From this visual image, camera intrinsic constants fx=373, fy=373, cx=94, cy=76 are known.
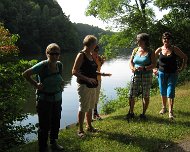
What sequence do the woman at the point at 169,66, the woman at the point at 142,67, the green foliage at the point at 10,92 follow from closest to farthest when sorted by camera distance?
the woman at the point at 142,67 → the woman at the point at 169,66 → the green foliage at the point at 10,92

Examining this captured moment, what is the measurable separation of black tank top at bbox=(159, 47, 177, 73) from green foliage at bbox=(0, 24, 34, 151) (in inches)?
164

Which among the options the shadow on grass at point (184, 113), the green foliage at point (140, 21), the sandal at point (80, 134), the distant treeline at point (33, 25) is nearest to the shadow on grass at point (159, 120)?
the shadow on grass at point (184, 113)

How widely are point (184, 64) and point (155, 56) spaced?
0.97 m

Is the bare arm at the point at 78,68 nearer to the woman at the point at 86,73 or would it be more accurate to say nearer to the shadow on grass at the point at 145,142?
the woman at the point at 86,73

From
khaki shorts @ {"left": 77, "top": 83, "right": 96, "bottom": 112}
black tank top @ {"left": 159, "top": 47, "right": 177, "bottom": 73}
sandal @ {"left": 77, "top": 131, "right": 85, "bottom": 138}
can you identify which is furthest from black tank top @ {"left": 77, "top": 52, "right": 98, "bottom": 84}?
black tank top @ {"left": 159, "top": 47, "right": 177, "bottom": 73}

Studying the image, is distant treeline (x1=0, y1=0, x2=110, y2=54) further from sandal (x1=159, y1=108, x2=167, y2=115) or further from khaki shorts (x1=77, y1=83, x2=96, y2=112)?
khaki shorts (x1=77, y1=83, x2=96, y2=112)

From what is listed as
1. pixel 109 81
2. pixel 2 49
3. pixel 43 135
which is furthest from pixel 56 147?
pixel 109 81

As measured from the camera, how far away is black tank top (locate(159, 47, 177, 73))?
909cm

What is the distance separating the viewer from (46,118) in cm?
659

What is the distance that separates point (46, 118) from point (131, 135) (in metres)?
2.12

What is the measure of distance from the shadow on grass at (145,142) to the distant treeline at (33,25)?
60.5m

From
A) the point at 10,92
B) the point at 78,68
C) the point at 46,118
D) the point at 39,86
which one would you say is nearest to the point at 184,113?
the point at 78,68

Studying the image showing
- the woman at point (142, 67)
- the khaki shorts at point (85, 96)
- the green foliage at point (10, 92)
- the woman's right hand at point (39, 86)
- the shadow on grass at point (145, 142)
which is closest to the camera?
the woman's right hand at point (39, 86)

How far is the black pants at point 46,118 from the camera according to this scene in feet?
21.5
